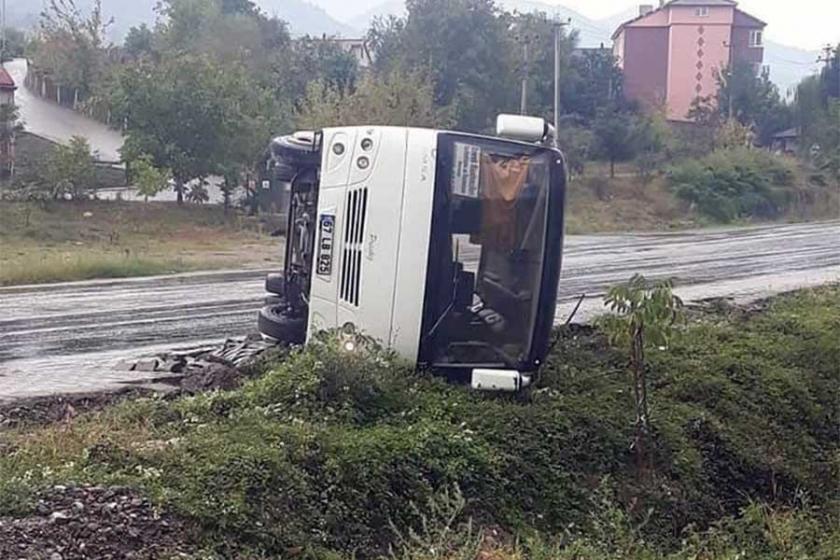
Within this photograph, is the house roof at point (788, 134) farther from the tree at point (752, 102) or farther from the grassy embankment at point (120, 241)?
the grassy embankment at point (120, 241)

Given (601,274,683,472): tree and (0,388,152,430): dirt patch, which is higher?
(601,274,683,472): tree

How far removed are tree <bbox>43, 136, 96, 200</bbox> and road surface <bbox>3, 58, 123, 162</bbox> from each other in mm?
4927

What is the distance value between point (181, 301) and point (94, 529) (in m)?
11.2

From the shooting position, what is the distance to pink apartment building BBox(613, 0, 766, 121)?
2707 inches

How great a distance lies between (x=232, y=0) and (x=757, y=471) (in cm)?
5670

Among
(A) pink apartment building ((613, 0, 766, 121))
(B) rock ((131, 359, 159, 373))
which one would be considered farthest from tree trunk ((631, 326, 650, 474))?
(A) pink apartment building ((613, 0, 766, 121))

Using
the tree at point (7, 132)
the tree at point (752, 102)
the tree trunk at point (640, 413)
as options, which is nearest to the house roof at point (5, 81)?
the tree at point (7, 132)

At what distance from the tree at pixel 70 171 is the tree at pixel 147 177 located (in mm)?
A: 1545

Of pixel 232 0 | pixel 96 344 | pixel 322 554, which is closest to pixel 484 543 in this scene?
pixel 322 554

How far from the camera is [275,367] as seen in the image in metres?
8.20

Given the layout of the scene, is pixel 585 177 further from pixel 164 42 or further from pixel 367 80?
pixel 164 42

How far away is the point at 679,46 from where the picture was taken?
69750 mm

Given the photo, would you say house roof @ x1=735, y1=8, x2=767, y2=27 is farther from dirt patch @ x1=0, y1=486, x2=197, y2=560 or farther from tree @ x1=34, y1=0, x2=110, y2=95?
dirt patch @ x1=0, y1=486, x2=197, y2=560

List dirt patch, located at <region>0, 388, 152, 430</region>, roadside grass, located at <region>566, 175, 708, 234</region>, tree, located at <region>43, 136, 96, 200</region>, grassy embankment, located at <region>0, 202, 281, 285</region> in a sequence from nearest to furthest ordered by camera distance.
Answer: dirt patch, located at <region>0, 388, 152, 430</region> < grassy embankment, located at <region>0, 202, 281, 285</region> < tree, located at <region>43, 136, 96, 200</region> < roadside grass, located at <region>566, 175, 708, 234</region>
